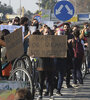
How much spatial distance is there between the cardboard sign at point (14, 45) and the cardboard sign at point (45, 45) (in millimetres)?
351

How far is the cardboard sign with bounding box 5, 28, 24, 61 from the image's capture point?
371 inches

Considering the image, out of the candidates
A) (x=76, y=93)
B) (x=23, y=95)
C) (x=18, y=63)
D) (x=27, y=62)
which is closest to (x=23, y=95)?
(x=23, y=95)

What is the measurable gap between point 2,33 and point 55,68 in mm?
1337

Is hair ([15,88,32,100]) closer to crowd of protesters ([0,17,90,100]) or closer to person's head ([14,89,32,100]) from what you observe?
person's head ([14,89,32,100])

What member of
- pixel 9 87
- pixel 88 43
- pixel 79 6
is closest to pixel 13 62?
pixel 9 87

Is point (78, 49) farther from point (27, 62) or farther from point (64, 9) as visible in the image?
point (64, 9)

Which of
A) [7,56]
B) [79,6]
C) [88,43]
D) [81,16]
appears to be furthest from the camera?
[79,6]

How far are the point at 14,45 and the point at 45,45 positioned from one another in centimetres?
77

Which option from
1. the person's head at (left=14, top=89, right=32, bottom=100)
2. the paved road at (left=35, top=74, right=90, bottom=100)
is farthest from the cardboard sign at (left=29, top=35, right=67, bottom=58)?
the person's head at (left=14, top=89, right=32, bottom=100)

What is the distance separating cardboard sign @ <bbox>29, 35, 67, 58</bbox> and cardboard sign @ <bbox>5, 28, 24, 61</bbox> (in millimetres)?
351

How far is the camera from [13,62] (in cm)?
1038

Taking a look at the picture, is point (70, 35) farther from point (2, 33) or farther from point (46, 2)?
point (46, 2)

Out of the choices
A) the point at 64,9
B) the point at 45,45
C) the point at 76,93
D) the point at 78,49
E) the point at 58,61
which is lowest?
the point at 76,93

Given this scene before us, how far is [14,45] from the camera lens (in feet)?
31.3
